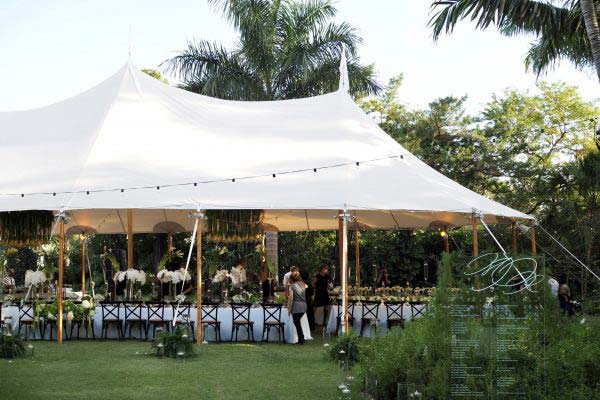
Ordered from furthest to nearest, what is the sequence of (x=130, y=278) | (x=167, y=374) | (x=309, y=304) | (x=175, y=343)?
(x=309, y=304), (x=130, y=278), (x=175, y=343), (x=167, y=374)

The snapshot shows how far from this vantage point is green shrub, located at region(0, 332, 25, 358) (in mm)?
13094

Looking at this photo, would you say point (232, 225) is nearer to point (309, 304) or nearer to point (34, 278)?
point (309, 304)

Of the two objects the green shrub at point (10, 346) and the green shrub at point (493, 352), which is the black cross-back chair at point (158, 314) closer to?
the green shrub at point (10, 346)

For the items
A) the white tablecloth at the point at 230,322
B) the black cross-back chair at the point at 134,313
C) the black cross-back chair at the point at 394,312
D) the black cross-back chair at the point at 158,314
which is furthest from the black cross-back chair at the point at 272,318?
the black cross-back chair at the point at 134,313

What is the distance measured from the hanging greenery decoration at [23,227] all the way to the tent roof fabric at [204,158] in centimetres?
137

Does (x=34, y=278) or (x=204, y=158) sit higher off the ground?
(x=204, y=158)

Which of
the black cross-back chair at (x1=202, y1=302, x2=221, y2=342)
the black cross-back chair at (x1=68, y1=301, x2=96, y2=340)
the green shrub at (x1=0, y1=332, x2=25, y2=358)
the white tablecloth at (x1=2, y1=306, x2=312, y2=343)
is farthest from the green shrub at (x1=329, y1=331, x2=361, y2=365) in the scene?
the black cross-back chair at (x1=68, y1=301, x2=96, y2=340)

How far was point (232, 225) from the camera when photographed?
18609 mm

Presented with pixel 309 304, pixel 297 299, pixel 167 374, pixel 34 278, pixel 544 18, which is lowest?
pixel 167 374

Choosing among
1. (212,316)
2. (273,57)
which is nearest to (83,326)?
(212,316)

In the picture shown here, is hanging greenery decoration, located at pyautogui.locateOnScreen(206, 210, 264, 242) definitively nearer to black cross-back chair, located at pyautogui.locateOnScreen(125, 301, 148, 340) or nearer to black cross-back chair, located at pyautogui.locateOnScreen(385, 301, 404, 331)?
black cross-back chair, located at pyautogui.locateOnScreen(125, 301, 148, 340)

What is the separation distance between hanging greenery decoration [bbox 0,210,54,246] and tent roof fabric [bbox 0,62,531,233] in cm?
137

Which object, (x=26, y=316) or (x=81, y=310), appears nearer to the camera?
(x=81, y=310)

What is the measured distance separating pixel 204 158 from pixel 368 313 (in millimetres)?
4299
